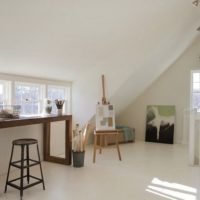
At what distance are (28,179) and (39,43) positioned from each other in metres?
1.98

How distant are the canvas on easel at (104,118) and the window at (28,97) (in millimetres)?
1204

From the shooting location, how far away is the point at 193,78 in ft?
20.7

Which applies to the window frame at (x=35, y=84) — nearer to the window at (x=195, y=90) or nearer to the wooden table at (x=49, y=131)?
the wooden table at (x=49, y=131)

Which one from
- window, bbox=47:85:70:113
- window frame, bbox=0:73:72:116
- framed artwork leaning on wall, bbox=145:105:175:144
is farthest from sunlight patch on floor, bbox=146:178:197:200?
framed artwork leaning on wall, bbox=145:105:175:144

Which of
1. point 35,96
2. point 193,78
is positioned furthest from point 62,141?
point 193,78

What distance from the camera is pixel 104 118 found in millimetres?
4863

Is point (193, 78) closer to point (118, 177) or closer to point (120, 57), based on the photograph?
point (120, 57)

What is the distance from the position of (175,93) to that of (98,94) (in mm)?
2453

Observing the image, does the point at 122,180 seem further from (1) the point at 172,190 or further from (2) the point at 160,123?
(2) the point at 160,123

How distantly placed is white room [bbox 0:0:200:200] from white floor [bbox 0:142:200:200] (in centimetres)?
1

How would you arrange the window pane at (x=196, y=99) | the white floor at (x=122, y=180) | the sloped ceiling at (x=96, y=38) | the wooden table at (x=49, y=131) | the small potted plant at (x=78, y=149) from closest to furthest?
the sloped ceiling at (x=96, y=38) < the white floor at (x=122, y=180) < the wooden table at (x=49, y=131) < the small potted plant at (x=78, y=149) < the window pane at (x=196, y=99)

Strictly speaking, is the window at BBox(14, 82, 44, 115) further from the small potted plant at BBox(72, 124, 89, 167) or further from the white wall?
the white wall

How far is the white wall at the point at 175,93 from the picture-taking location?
630cm

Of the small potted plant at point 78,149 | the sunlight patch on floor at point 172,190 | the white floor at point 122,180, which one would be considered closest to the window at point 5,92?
the white floor at point 122,180
